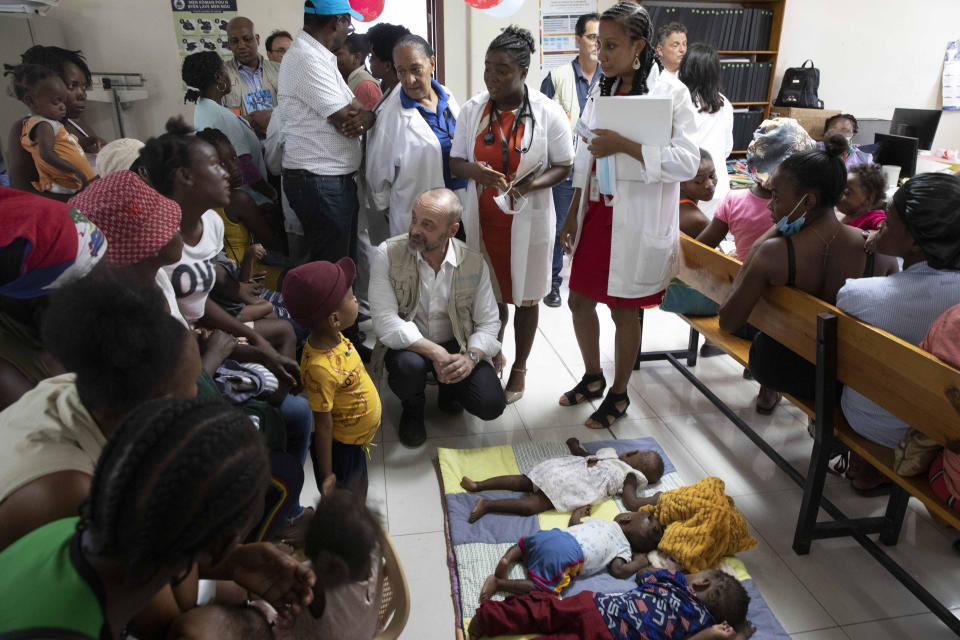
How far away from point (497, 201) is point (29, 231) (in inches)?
71.1

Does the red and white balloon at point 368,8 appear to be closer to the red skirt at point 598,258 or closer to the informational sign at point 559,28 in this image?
the informational sign at point 559,28

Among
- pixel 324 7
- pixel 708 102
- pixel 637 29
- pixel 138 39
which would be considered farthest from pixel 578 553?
pixel 138 39

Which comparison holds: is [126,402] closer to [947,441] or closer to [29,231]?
[29,231]

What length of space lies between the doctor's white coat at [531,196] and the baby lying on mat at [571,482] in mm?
875

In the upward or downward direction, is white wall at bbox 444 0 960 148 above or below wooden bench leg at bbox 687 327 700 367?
above

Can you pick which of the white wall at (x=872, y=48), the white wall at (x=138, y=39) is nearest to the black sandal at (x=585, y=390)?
the white wall at (x=138, y=39)

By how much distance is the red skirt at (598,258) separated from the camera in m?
2.67

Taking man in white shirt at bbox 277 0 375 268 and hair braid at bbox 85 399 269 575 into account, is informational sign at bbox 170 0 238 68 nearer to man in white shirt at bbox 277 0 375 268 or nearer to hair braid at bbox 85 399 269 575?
man in white shirt at bbox 277 0 375 268

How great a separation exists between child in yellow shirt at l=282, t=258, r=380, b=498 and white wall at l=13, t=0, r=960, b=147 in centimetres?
383

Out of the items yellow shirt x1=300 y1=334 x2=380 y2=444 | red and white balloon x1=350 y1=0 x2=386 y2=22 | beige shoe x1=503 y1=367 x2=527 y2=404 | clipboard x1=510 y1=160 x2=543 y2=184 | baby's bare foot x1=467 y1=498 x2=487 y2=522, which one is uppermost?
red and white balloon x1=350 y1=0 x2=386 y2=22

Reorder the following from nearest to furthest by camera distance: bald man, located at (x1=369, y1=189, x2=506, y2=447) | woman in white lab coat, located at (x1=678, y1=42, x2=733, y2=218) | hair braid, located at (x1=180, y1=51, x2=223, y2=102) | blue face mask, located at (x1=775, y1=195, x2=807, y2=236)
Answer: blue face mask, located at (x1=775, y1=195, x2=807, y2=236)
bald man, located at (x1=369, y1=189, x2=506, y2=447)
hair braid, located at (x1=180, y1=51, x2=223, y2=102)
woman in white lab coat, located at (x1=678, y1=42, x2=733, y2=218)

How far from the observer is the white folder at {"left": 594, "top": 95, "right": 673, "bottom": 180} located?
7.69ft

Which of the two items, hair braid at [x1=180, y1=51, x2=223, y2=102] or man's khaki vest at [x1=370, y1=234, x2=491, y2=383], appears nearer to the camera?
man's khaki vest at [x1=370, y1=234, x2=491, y2=383]

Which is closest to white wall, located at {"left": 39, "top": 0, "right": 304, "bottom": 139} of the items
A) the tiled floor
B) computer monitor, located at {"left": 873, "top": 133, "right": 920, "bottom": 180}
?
the tiled floor
